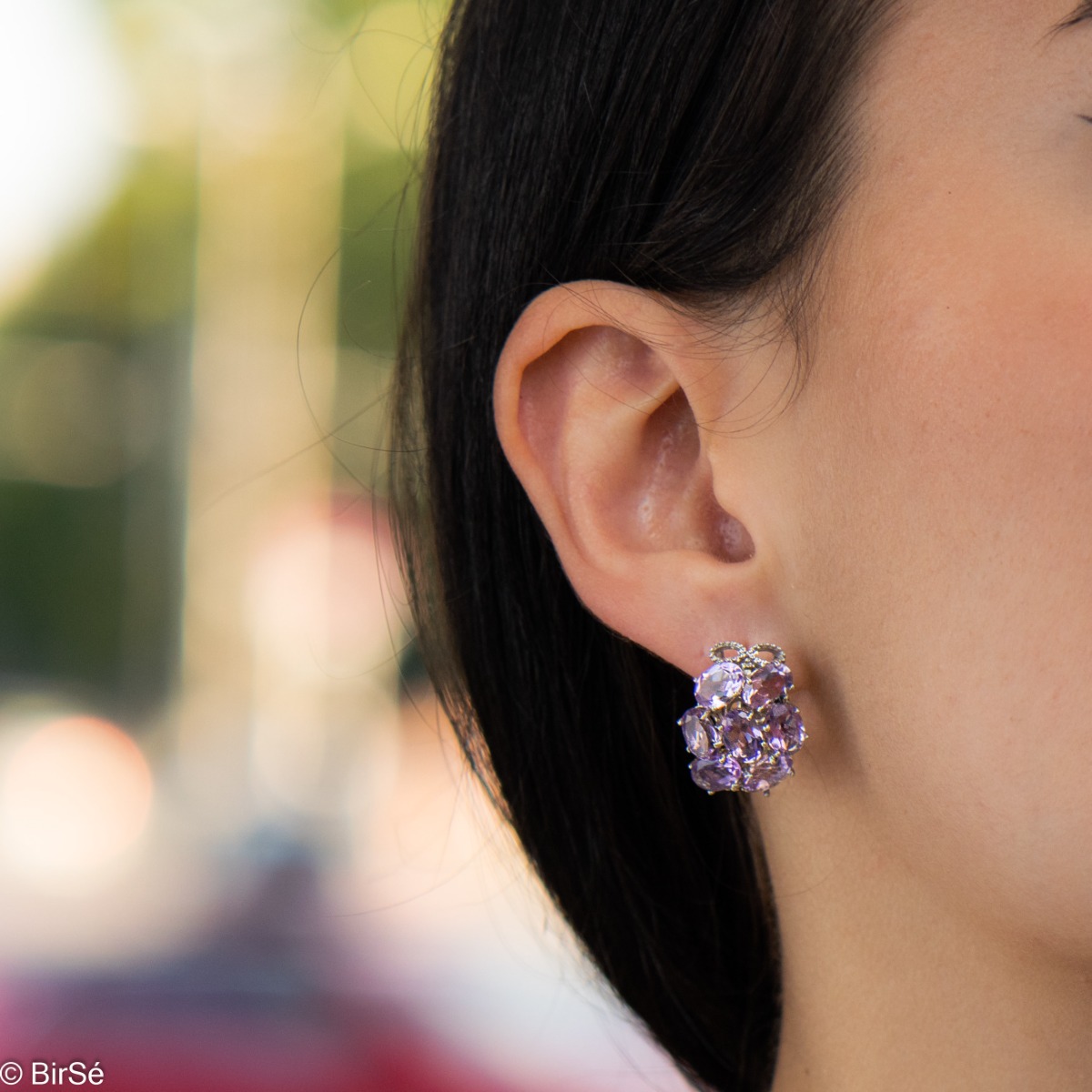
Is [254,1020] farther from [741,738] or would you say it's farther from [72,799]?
[741,738]

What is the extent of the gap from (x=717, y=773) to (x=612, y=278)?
1.20ft

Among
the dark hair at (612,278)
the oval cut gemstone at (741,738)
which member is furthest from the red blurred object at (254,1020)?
the oval cut gemstone at (741,738)

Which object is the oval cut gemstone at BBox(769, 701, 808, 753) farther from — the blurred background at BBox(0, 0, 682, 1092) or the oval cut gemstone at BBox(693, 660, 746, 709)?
the blurred background at BBox(0, 0, 682, 1092)

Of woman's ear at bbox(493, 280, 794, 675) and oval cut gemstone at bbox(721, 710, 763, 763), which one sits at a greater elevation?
woman's ear at bbox(493, 280, 794, 675)

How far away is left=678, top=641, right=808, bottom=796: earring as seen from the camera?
845 millimetres

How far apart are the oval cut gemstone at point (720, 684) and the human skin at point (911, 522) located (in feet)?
0.10

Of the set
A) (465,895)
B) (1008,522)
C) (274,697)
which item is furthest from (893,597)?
(274,697)

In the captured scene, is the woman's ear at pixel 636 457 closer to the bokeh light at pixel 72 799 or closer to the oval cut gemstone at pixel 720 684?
the oval cut gemstone at pixel 720 684

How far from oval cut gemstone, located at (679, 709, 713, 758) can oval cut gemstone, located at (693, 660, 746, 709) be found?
0.02m

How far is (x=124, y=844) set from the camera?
4.25 m

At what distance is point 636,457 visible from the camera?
0.93m

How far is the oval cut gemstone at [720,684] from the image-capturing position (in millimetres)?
847

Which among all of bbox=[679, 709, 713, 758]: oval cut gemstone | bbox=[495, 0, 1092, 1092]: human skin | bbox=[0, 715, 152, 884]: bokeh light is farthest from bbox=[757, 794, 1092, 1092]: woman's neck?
bbox=[0, 715, 152, 884]: bokeh light

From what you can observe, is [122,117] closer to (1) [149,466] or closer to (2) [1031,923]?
(1) [149,466]
